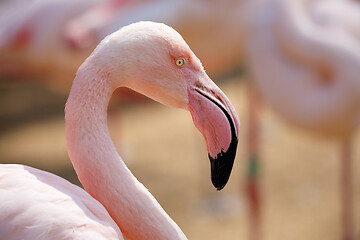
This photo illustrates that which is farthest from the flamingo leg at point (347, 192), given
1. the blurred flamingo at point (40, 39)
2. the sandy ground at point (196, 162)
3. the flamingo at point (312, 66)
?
the blurred flamingo at point (40, 39)

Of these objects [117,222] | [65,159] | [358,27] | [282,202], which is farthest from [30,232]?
[65,159]

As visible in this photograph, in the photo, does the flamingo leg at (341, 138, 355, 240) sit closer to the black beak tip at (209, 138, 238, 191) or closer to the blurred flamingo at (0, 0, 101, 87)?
the blurred flamingo at (0, 0, 101, 87)

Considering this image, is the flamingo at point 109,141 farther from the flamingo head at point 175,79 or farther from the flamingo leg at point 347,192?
the flamingo leg at point 347,192

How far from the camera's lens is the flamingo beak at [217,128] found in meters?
1.45

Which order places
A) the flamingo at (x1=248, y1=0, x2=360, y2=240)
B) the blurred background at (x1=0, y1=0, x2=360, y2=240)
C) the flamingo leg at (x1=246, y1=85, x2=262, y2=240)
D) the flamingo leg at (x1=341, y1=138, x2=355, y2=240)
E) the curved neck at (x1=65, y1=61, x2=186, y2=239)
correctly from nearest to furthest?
the curved neck at (x1=65, y1=61, x2=186, y2=239)
the flamingo at (x1=248, y1=0, x2=360, y2=240)
the blurred background at (x1=0, y1=0, x2=360, y2=240)
the flamingo leg at (x1=341, y1=138, x2=355, y2=240)
the flamingo leg at (x1=246, y1=85, x2=262, y2=240)

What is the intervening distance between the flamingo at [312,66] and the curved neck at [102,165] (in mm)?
1781

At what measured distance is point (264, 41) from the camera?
136 inches

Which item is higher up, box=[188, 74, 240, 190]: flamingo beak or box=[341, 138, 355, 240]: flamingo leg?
box=[188, 74, 240, 190]: flamingo beak

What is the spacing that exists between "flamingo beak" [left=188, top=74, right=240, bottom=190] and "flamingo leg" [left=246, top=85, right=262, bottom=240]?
91.2 inches

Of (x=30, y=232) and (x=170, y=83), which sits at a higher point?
(x=170, y=83)

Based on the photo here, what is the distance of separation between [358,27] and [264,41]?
20.7 inches

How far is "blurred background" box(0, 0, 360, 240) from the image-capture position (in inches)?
128

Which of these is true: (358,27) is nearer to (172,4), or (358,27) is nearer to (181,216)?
(172,4)

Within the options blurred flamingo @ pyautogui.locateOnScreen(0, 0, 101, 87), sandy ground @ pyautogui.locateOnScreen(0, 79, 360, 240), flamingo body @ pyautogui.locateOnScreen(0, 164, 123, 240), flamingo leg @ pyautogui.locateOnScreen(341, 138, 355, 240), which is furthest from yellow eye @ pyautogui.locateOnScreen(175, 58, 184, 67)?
blurred flamingo @ pyautogui.locateOnScreen(0, 0, 101, 87)
